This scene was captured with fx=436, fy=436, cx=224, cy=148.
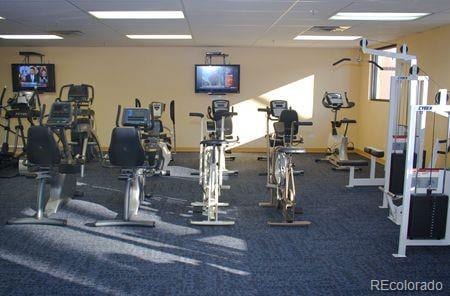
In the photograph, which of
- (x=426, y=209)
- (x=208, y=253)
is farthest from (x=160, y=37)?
(x=426, y=209)

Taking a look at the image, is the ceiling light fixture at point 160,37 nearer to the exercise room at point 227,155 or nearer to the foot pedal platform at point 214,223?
the exercise room at point 227,155

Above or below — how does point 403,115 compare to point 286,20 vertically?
below

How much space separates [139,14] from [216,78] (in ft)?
13.8

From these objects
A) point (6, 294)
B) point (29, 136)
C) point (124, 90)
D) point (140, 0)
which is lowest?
point (6, 294)

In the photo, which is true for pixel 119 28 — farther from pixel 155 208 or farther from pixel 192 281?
pixel 192 281

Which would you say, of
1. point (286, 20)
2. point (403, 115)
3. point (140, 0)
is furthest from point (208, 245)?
point (403, 115)

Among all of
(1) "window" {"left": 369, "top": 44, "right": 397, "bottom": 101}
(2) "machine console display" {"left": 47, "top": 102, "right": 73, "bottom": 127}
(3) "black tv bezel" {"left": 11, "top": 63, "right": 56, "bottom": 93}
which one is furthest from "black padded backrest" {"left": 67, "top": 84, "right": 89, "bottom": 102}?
(1) "window" {"left": 369, "top": 44, "right": 397, "bottom": 101}

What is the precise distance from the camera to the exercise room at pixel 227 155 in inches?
144

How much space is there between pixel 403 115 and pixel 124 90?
231 inches

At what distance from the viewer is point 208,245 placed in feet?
13.6

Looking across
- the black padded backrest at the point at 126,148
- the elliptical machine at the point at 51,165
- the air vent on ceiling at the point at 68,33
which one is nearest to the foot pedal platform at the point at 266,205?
the black padded backrest at the point at 126,148

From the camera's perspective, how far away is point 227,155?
368 inches

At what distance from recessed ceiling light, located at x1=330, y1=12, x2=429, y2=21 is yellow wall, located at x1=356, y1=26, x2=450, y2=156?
3.06 feet

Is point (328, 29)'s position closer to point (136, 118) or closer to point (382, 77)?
point (382, 77)
